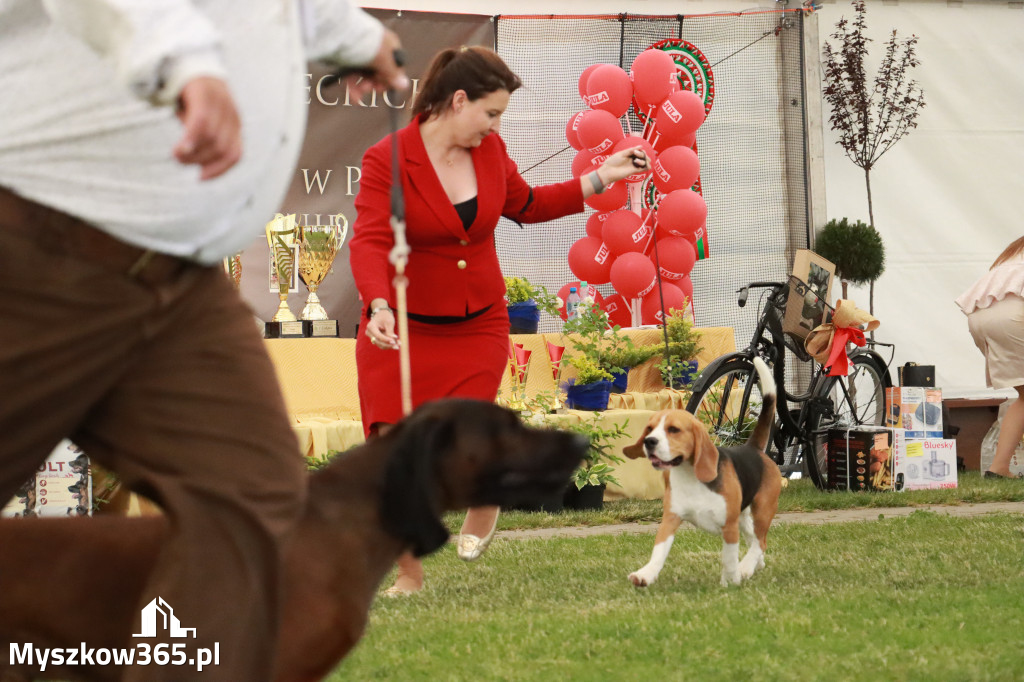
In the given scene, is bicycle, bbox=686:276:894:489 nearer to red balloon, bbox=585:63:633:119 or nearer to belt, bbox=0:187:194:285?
red balloon, bbox=585:63:633:119

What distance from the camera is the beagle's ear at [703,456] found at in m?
4.22

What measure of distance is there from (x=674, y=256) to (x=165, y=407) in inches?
288

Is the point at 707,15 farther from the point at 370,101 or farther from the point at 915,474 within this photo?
the point at 915,474

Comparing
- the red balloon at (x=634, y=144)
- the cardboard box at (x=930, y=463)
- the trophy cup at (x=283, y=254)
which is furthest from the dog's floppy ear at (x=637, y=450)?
the red balloon at (x=634, y=144)

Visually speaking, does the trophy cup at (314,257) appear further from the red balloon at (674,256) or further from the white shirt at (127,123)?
the white shirt at (127,123)

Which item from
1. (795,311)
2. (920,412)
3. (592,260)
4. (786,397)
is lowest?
(920,412)

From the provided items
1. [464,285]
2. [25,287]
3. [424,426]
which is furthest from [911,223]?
[25,287]

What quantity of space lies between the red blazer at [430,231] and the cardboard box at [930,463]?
14.5 ft

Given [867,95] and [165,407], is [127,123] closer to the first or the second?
[165,407]

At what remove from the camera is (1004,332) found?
306 inches

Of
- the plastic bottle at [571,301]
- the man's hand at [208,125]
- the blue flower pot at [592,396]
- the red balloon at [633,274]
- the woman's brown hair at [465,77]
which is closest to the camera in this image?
the man's hand at [208,125]

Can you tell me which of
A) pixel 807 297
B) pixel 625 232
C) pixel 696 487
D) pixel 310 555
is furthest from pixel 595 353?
pixel 310 555

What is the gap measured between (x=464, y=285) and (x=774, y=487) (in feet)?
5.50

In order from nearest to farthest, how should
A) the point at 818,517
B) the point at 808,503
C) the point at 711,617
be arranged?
the point at 711,617 < the point at 818,517 < the point at 808,503
